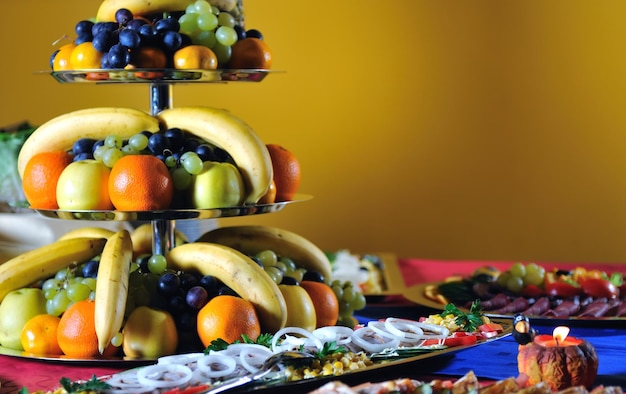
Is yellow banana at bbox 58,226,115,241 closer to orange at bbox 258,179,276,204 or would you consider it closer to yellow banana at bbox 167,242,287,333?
yellow banana at bbox 167,242,287,333

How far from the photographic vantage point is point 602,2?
14.4ft

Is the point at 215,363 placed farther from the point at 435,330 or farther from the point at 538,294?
the point at 538,294

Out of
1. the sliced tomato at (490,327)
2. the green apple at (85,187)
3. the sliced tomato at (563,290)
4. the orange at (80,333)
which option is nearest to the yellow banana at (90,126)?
the green apple at (85,187)

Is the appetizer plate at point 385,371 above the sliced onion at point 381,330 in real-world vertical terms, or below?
below

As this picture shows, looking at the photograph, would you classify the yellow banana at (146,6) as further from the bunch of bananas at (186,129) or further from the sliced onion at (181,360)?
the sliced onion at (181,360)

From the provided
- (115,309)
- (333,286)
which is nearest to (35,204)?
(115,309)

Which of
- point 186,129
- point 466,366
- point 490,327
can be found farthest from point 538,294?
point 186,129

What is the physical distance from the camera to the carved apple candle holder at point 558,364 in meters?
1.19

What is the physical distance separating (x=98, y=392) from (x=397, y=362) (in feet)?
1.40

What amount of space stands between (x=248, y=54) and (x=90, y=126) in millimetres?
309

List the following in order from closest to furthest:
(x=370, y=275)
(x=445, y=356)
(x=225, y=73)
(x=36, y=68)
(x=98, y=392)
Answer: (x=98, y=392), (x=445, y=356), (x=225, y=73), (x=370, y=275), (x=36, y=68)

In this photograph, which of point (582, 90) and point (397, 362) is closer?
point (397, 362)

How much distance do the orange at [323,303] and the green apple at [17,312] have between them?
0.47 metres

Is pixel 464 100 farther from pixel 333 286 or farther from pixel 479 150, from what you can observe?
pixel 333 286
